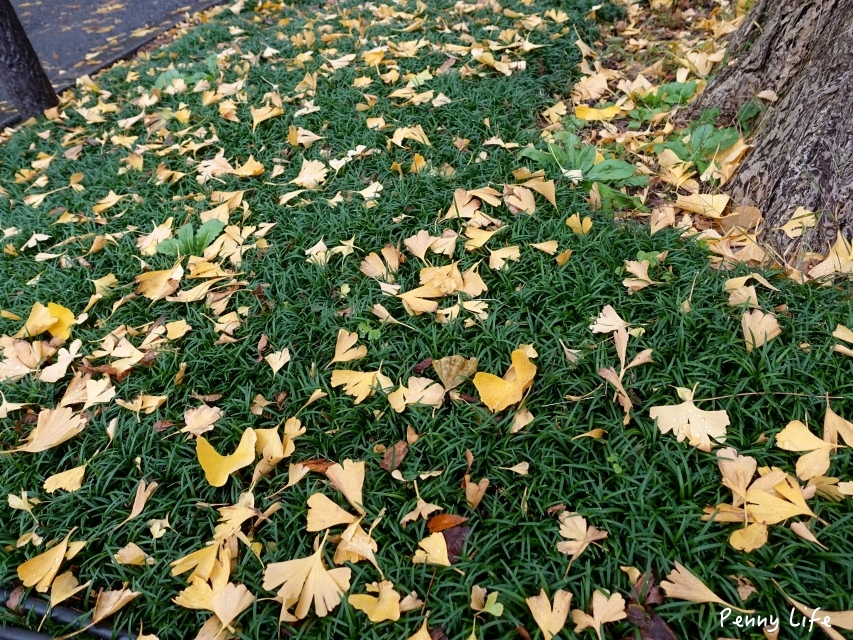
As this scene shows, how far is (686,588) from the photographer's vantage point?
4.07ft

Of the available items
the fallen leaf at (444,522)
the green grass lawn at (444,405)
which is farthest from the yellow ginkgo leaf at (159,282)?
the fallen leaf at (444,522)

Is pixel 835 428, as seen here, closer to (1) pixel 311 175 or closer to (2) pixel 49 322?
(1) pixel 311 175

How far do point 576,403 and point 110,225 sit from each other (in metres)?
2.41

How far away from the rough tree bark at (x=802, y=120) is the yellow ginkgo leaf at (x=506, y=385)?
3.60 ft

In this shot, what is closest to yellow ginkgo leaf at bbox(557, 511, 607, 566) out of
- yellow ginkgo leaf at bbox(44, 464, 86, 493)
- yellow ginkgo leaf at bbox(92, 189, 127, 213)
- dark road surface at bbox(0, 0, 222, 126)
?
yellow ginkgo leaf at bbox(44, 464, 86, 493)

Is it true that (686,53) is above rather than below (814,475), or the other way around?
above

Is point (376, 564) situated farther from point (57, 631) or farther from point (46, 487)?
point (46, 487)

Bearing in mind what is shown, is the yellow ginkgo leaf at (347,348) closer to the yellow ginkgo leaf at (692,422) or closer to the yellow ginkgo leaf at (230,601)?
the yellow ginkgo leaf at (230,601)

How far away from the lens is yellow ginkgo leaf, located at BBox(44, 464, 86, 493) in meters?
1.67

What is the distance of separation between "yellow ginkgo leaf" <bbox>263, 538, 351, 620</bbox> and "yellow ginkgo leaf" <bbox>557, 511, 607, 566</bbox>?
21.1 inches

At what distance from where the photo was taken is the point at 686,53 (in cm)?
336

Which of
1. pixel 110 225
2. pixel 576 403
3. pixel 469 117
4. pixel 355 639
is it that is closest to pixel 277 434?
pixel 355 639

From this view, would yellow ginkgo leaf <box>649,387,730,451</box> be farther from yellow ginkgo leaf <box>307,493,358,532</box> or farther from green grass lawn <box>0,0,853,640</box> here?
yellow ginkgo leaf <box>307,493,358,532</box>

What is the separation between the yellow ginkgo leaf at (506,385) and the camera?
5.44 feet
